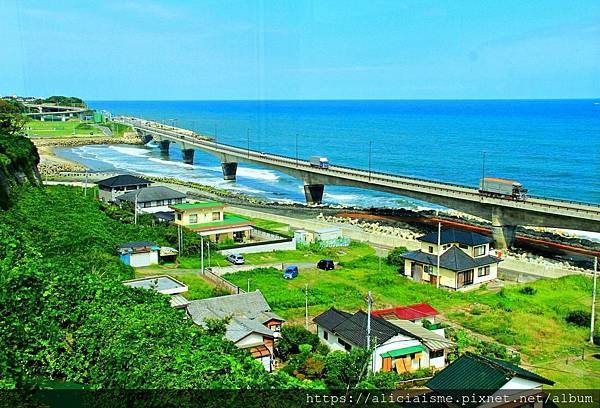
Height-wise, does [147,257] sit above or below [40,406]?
below

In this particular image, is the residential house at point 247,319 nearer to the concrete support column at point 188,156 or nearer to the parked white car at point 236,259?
the parked white car at point 236,259

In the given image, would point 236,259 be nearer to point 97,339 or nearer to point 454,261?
point 454,261

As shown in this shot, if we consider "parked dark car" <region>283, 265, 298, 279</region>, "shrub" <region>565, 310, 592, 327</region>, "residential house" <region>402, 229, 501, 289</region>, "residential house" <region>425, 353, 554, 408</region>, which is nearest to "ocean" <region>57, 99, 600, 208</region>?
"residential house" <region>402, 229, 501, 289</region>

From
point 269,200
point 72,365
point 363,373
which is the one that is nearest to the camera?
point 72,365

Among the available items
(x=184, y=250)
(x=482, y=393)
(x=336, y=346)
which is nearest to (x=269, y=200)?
(x=184, y=250)

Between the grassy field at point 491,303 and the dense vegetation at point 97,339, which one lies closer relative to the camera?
the dense vegetation at point 97,339

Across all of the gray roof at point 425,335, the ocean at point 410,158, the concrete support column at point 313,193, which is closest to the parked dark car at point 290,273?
the gray roof at point 425,335

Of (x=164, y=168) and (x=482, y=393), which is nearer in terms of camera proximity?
(x=482, y=393)

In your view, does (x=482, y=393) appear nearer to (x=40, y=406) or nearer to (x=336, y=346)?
(x=336, y=346)
